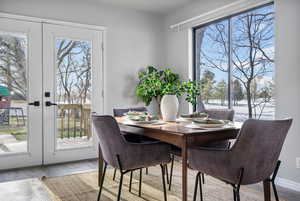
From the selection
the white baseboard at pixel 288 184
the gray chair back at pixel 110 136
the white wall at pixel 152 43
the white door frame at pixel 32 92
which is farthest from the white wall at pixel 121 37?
the white baseboard at pixel 288 184

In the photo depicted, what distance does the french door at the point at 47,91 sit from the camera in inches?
137

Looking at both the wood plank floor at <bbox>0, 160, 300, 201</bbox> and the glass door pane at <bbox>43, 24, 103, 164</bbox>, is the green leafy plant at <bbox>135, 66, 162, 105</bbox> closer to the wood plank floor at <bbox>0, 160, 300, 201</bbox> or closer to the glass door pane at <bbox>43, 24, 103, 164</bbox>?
the glass door pane at <bbox>43, 24, 103, 164</bbox>

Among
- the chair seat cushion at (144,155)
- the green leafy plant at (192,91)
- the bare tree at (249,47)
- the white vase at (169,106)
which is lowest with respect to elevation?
the chair seat cushion at (144,155)

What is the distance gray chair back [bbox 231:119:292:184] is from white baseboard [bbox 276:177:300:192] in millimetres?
1295

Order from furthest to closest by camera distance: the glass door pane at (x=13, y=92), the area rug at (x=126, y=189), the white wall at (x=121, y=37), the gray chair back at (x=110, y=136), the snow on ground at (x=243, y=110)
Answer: the white wall at (x=121, y=37) < the glass door pane at (x=13, y=92) < the snow on ground at (x=243, y=110) < the area rug at (x=126, y=189) < the gray chair back at (x=110, y=136)

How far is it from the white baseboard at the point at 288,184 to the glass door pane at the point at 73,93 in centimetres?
262

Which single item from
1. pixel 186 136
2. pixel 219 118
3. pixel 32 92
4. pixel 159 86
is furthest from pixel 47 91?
pixel 186 136

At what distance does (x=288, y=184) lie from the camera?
281 cm

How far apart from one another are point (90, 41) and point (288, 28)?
2668 mm

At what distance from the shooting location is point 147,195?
8.28ft

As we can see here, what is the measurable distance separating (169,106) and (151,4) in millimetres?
2271

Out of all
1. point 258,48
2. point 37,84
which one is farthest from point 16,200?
point 258,48

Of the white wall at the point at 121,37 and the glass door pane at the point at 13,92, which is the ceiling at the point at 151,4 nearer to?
the white wall at the point at 121,37

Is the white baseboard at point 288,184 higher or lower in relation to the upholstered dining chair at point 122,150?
lower
